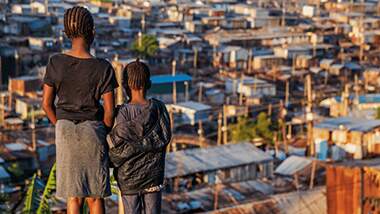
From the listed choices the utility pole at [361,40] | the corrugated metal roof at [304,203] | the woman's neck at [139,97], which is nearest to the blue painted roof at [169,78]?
the utility pole at [361,40]

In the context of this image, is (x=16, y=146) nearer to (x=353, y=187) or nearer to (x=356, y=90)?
(x=353, y=187)

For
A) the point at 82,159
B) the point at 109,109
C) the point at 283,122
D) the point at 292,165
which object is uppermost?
the point at 109,109

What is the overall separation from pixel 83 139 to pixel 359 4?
24.7 metres

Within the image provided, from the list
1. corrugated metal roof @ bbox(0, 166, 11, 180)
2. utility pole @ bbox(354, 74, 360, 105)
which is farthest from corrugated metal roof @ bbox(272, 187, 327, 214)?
utility pole @ bbox(354, 74, 360, 105)

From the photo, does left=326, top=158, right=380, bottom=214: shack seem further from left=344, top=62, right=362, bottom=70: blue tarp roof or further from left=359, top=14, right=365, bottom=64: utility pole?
left=359, top=14, right=365, bottom=64: utility pole

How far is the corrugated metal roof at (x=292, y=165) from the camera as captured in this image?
337 inches

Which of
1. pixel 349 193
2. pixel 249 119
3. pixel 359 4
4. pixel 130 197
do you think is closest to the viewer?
pixel 130 197

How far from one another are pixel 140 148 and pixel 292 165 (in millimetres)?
7052

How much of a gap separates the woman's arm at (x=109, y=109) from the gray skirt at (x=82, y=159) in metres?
0.02

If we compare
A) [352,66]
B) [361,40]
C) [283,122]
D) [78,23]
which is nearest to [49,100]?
[78,23]

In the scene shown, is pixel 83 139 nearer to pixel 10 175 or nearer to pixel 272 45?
pixel 10 175

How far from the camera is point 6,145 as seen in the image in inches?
371

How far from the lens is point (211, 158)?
8.62 m

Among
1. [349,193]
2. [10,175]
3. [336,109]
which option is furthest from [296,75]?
[349,193]
